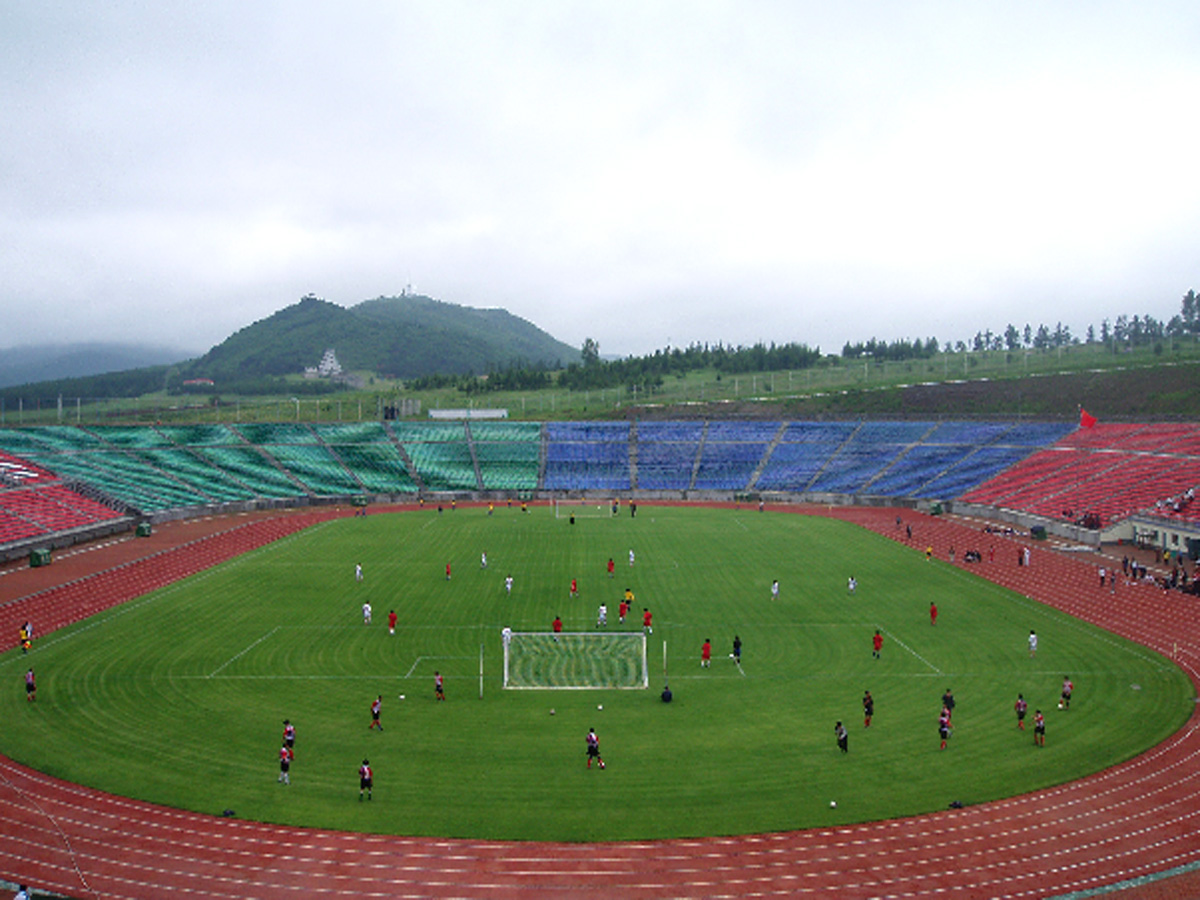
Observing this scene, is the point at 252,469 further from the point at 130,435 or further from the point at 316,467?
the point at 130,435

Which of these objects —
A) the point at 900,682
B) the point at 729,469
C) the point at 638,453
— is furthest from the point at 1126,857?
the point at 638,453

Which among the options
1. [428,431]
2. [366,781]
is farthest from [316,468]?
[366,781]

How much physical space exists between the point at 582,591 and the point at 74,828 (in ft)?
71.9

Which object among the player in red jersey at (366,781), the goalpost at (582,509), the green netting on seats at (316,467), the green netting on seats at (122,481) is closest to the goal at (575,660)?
the player in red jersey at (366,781)

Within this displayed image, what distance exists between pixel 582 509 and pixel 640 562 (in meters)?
23.1

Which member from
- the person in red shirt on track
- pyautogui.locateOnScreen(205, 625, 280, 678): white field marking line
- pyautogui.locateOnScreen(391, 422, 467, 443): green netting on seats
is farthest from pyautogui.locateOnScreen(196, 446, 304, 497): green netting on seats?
the person in red shirt on track

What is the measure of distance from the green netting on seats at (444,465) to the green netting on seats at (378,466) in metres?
1.71

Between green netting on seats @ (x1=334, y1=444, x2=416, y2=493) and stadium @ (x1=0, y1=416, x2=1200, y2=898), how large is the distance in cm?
35

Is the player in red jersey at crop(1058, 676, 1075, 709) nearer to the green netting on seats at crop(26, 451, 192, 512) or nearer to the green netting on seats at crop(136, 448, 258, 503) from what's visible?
the green netting on seats at crop(26, 451, 192, 512)

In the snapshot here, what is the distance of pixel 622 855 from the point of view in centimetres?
1522

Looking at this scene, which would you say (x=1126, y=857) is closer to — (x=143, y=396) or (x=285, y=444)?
(x=285, y=444)

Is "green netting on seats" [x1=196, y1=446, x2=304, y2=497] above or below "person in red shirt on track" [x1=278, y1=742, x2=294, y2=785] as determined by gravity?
above

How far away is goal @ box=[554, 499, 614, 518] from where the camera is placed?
60825 millimetres

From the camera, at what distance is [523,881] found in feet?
47.5
